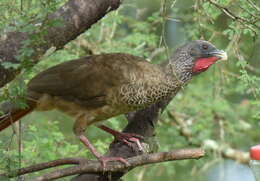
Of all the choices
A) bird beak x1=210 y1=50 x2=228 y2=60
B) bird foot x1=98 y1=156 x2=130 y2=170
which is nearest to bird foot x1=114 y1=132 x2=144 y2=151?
bird foot x1=98 y1=156 x2=130 y2=170

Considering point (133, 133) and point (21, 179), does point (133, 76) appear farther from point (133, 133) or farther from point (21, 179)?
point (21, 179)

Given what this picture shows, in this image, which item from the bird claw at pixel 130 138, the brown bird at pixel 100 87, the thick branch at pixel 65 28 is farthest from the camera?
the brown bird at pixel 100 87

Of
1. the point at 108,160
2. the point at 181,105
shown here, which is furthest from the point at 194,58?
the point at 181,105

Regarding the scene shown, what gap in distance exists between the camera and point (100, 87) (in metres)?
3.38

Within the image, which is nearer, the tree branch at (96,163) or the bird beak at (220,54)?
the tree branch at (96,163)

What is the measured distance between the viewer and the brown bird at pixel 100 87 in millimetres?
3346

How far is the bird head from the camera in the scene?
357 cm

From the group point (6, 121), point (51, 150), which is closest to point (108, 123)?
point (51, 150)

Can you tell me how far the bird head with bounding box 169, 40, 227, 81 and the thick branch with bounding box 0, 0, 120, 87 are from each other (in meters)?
0.92

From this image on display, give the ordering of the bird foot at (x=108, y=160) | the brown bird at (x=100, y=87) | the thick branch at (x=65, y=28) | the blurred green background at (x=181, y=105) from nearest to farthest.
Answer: the thick branch at (x=65, y=28), the bird foot at (x=108, y=160), the brown bird at (x=100, y=87), the blurred green background at (x=181, y=105)

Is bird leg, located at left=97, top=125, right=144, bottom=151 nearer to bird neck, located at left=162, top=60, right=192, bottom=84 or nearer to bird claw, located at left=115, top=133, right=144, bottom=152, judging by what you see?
bird claw, located at left=115, top=133, right=144, bottom=152

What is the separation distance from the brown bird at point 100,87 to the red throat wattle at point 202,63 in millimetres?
88

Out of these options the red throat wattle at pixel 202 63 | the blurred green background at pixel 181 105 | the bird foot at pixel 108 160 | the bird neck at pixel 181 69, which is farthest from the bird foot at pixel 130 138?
the red throat wattle at pixel 202 63

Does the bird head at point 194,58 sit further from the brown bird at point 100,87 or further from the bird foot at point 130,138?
the bird foot at point 130,138
